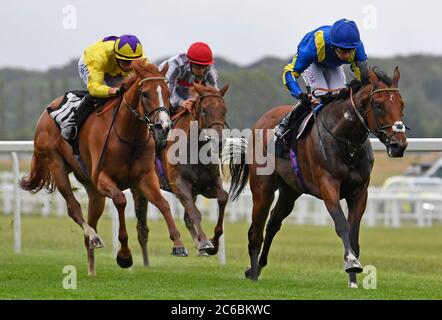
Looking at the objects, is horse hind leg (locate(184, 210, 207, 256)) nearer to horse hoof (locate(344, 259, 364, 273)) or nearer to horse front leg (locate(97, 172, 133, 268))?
horse front leg (locate(97, 172, 133, 268))

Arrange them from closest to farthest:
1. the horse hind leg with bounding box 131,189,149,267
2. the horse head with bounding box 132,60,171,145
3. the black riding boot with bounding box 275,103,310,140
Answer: the horse head with bounding box 132,60,171,145 → the black riding boot with bounding box 275,103,310,140 → the horse hind leg with bounding box 131,189,149,267

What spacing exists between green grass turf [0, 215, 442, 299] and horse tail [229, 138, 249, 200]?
82 centimetres

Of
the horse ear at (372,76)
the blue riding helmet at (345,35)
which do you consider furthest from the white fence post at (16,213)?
the horse ear at (372,76)

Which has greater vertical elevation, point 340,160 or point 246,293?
point 340,160

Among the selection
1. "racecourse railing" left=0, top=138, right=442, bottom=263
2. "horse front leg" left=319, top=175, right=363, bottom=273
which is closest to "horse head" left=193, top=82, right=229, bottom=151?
"horse front leg" left=319, top=175, right=363, bottom=273

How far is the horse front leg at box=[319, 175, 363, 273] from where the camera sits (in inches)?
337

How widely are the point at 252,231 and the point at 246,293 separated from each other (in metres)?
1.66

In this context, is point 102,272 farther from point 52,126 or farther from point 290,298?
point 290,298

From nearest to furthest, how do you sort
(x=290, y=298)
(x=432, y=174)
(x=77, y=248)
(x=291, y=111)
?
(x=290, y=298), (x=291, y=111), (x=77, y=248), (x=432, y=174)

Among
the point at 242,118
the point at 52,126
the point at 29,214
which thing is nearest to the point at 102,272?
the point at 52,126

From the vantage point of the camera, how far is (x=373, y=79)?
884cm

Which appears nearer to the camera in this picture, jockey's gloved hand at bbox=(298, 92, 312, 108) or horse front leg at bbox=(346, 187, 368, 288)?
horse front leg at bbox=(346, 187, 368, 288)

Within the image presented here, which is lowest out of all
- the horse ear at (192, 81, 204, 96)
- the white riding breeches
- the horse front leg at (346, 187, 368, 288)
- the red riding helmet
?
the horse front leg at (346, 187, 368, 288)
